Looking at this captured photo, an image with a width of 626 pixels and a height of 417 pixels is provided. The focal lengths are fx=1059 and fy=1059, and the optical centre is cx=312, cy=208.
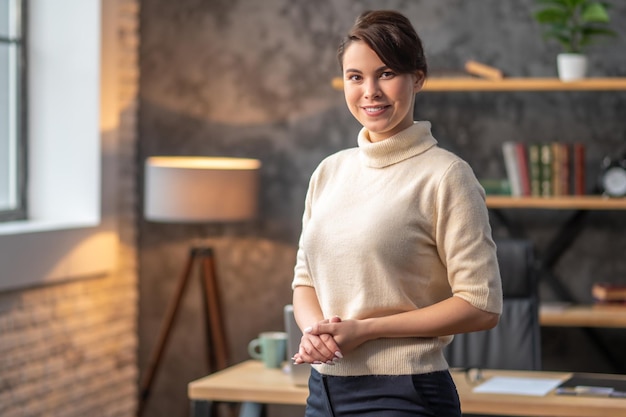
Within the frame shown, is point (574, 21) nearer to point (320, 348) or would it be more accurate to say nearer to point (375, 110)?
point (375, 110)

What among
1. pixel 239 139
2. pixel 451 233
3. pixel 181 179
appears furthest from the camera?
pixel 239 139

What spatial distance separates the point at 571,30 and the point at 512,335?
1566mm

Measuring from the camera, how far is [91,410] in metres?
4.93

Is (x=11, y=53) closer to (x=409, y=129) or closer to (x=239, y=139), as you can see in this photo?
Result: (x=239, y=139)

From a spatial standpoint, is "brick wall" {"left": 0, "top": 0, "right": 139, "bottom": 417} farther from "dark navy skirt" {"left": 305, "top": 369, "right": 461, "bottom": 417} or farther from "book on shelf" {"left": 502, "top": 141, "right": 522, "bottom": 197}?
"dark navy skirt" {"left": 305, "top": 369, "right": 461, "bottom": 417}

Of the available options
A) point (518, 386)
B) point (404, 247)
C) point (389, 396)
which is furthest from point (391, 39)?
point (518, 386)

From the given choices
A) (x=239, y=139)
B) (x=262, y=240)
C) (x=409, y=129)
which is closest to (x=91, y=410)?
(x=262, y=240)

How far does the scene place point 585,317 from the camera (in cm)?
432

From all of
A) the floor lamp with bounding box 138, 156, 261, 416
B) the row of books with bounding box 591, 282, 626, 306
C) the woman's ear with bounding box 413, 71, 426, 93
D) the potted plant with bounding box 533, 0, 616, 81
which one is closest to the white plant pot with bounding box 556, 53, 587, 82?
the potted plant with bounding box 533, 0, 616, 81

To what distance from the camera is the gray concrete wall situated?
15.7 ft

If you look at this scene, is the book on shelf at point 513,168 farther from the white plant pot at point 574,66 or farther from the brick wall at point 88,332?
the brick wall at point 88,332

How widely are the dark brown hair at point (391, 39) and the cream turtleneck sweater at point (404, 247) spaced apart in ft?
0.41

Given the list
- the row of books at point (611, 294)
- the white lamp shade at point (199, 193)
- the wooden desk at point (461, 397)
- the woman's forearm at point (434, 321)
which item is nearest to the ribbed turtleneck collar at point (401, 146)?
the woman's forearm at point (434, 321)

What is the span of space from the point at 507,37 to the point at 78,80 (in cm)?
198
